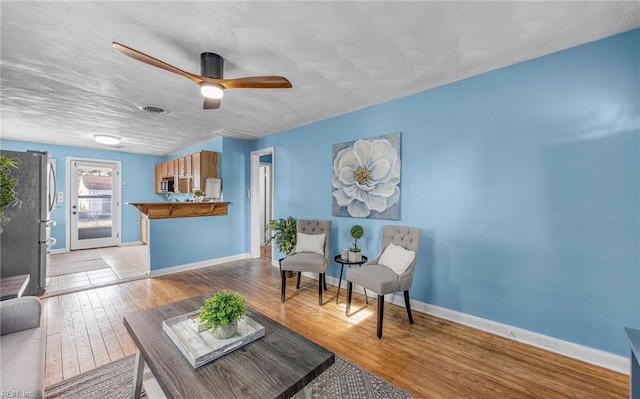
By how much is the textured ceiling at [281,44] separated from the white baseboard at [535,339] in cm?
243

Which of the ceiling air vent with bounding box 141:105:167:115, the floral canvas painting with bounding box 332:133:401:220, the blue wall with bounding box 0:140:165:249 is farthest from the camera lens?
the blue wall with bounding box 0:140:165:249

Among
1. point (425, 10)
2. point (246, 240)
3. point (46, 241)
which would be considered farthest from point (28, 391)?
point (246, 240)

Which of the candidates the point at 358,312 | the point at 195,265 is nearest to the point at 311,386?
the point at 358,312

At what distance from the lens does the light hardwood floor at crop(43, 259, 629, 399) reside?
1.77 m

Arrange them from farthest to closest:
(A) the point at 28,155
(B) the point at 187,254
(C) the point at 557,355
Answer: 1. (B) the point at 187,254
2. (A) the point at 28,155
3. (C) the point at 557,355

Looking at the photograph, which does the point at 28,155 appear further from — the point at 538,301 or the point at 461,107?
the point at 538,301

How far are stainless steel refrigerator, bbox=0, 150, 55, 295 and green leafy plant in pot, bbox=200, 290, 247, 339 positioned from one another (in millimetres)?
3356

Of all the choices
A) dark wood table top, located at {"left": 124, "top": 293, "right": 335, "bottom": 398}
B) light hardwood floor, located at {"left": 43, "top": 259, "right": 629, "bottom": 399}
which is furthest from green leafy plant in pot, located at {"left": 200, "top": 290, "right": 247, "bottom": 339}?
light hardwood floor, located at {"left": 43, "top": 259, "right": 629, "bottom": 399}

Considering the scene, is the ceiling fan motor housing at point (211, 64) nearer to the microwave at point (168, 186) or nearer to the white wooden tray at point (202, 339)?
the white wooden tray at point (202, 339)

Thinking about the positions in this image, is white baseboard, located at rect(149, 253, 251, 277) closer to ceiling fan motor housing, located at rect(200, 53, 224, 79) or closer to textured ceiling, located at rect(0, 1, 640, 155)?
textured ceiling, located at rect(0, 1, 640, 155)

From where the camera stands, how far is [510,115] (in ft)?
7.76

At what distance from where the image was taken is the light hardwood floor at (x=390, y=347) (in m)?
1.77

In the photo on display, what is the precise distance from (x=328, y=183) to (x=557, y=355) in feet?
9.76

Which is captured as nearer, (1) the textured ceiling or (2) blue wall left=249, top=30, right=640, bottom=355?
(1) the textured ceiling
